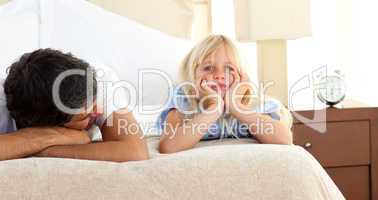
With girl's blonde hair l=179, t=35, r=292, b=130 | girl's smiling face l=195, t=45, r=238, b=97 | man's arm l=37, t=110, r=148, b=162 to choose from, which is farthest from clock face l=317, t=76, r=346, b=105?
man's arm l=37, t=110, r=148, b=162

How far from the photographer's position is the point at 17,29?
7.34ft

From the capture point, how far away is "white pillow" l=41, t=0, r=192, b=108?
2.26 meters

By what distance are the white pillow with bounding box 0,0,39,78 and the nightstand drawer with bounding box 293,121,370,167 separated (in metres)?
1.12

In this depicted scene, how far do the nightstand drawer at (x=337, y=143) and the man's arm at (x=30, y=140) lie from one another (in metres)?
1.12

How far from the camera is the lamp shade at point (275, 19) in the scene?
2.27 meters

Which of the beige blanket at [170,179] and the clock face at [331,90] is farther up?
the clock face at [331,90]

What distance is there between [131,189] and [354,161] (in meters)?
1.40

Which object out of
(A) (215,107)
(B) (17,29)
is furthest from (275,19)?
(B) (17,29)

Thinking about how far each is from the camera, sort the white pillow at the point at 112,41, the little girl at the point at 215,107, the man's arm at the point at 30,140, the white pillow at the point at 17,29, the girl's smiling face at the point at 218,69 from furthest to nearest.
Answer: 1. the white pillow at the point at 112,41
2. the white pillow at the point at 17,29
3. the girl's smiling face at the point at 218,69
4. the little girl at the point at 215,107
5. the man's arm at the point at 30,140

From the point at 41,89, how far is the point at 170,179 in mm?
415

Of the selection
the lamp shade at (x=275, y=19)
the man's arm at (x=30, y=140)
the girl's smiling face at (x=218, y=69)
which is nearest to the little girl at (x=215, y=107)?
the girl's smiling face at (x=218, y=69)

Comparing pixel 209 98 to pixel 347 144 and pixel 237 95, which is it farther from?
pixel 347 144

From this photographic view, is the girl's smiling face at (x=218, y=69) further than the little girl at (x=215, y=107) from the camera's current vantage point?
Yes

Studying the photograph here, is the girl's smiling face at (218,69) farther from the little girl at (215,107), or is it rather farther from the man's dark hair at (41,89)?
the man's dark hair at (41,89)
